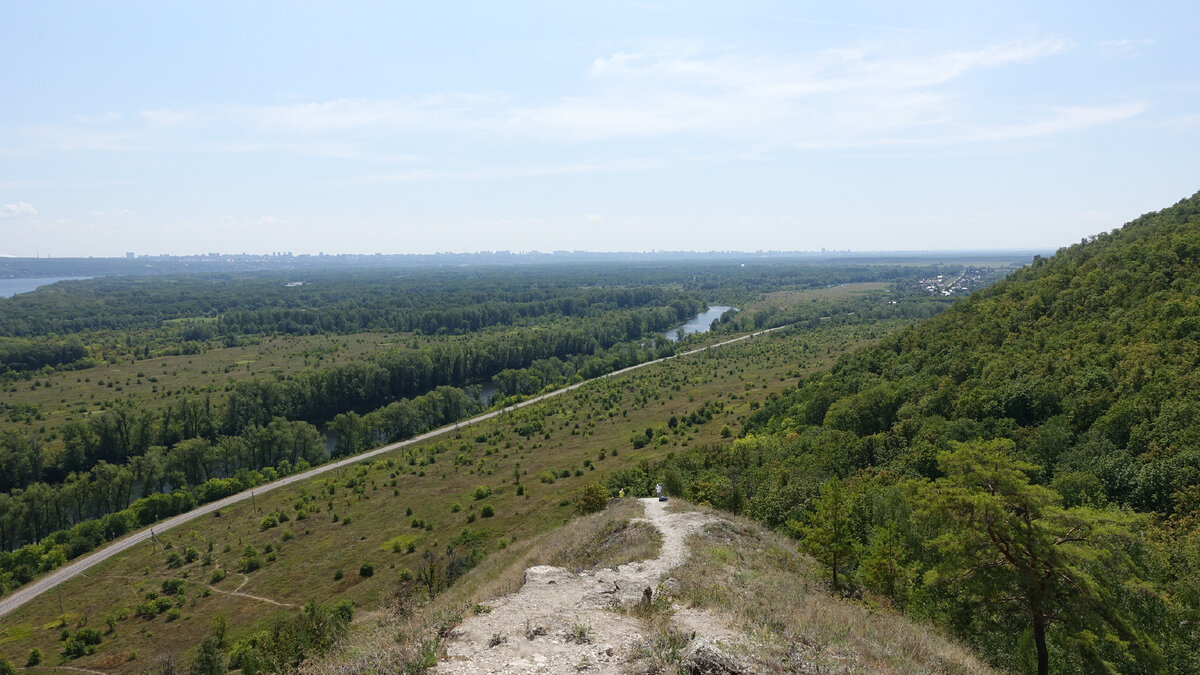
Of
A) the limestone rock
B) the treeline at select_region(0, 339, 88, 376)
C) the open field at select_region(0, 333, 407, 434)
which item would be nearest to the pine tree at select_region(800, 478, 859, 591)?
the limestone rock

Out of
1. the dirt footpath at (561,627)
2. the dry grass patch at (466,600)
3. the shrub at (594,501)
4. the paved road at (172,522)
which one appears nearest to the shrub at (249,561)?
the paved road at (172,522)

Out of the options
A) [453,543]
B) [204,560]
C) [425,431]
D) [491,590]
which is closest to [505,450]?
[425,431]

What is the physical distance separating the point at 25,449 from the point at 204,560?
51650 mm

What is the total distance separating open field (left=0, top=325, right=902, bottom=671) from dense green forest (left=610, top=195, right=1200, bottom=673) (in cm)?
2040

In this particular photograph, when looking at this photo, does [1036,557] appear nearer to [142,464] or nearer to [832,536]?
[832,536]

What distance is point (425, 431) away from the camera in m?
107

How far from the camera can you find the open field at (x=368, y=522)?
4991cm

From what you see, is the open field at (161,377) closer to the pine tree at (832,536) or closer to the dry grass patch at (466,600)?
the dry grass patch at (466,600)

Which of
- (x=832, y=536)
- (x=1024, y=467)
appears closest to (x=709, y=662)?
(x=1024, y=467)

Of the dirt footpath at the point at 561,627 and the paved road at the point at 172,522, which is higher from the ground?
the dirt footpath at the point at 561,627

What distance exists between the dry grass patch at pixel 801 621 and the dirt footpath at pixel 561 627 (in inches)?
79.3

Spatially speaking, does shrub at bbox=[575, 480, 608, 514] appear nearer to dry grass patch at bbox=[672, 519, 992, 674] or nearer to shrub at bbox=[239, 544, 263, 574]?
dry grass patch at bbox=[672, 519, 992, 674]

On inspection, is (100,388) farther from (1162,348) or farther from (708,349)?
(1162,348)

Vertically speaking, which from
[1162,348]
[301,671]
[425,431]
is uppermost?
[1162,348]
